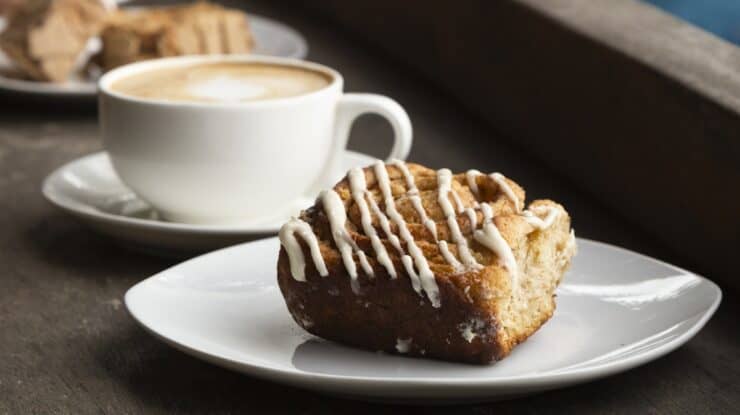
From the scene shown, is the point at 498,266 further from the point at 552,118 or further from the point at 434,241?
the point at 552,118

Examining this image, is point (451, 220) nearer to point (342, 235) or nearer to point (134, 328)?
point (342, 235)

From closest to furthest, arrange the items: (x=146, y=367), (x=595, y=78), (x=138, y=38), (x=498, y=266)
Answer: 1. (x=498, y=266)
2. (x=146, y=367)
3. (x=595, y=78)
4. (x=138, y=38)

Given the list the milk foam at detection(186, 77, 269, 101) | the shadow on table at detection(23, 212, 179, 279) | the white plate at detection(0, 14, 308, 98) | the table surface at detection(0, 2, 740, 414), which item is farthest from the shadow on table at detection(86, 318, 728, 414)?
the white plate at detection(0, 14, 308, 98)

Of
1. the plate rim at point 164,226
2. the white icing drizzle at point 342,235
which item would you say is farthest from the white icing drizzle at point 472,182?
the plate rim at point 164,226

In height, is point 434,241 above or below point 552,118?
above

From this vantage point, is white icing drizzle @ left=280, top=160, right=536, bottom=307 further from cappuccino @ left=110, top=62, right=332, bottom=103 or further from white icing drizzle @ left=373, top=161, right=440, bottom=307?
cappuccino @ left=110, top=62, right=332, bottom=103

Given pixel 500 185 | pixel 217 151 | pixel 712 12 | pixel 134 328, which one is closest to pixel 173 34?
pixel 217 151

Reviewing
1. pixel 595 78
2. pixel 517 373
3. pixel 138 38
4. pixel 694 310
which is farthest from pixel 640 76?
pixel 138 38

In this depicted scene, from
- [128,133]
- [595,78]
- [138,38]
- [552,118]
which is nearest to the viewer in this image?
[128,133]

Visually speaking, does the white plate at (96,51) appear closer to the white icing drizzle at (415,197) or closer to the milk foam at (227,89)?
the milk foam at (227,89)
